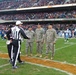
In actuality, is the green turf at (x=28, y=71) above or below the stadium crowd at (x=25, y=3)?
below

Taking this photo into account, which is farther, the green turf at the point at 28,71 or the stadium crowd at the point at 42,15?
the stadium crowd at the point at 42,15

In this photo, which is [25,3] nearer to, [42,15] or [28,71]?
[42,15]

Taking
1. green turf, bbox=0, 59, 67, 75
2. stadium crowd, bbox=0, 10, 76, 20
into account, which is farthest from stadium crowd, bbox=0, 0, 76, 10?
green turf, bbox=0, 59, 67, 75

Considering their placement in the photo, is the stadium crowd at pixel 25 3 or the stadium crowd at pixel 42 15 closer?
the stadium crowd at pixel 42 15

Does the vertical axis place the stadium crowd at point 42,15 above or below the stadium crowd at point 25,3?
below

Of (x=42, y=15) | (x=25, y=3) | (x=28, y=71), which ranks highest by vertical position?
(x=25, y=3)

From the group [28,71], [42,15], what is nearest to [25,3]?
[42,15]

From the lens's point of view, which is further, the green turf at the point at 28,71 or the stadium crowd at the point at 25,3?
the stadium crowd at the point at 25,3

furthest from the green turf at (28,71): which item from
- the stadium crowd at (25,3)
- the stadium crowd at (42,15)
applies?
the stadium crowd at (25,3)

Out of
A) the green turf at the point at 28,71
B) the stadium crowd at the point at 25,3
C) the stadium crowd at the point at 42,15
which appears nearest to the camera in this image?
the green turf at the point at 28,71

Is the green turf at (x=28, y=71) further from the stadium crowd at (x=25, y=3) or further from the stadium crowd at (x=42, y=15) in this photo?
the stadium crowd at (x=25, y=3)

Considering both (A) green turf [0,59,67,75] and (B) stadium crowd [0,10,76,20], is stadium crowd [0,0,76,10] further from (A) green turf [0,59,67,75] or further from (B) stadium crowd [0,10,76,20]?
(A) green turf [0,59,67,75]

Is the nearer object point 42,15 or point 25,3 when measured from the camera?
point 42,15

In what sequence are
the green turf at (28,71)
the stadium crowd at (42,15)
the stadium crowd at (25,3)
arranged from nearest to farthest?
1. the green turf at (28,71)
2. the stadium crowd at (42,15)
3. the stadium crowd at (25,3)
